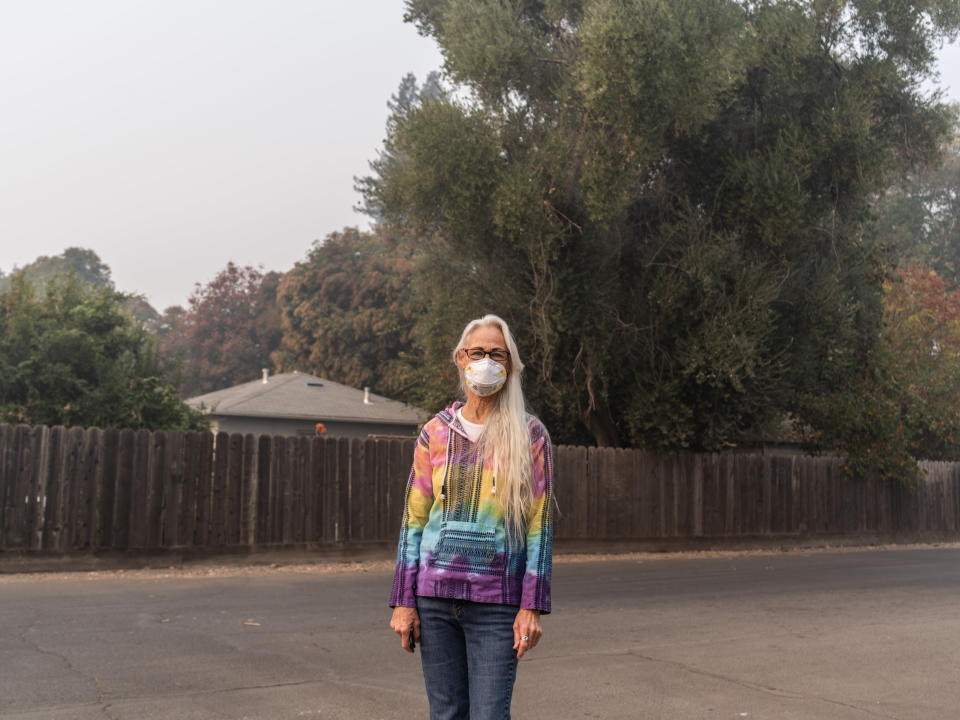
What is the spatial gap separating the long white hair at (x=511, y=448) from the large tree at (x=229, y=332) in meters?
49.7

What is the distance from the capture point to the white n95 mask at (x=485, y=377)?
140 inches

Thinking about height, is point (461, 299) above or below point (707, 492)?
above

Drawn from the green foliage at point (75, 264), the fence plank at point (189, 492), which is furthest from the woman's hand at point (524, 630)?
the green foliage at point (75, 264)

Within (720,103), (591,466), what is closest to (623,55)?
(720,103)

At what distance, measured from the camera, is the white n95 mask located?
355 centimetres

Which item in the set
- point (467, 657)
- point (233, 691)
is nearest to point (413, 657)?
point (233, 691)

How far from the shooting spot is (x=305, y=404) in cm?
3005

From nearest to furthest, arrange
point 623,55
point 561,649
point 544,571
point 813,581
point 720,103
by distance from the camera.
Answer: point 544,571, point 561,649, point 813,581, point 623,55, point 720,103

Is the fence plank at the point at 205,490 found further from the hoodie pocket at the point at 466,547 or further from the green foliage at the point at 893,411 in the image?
the green foliage at the point at 893,411

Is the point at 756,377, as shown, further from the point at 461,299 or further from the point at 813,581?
the point at 461,299

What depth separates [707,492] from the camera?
64.4 feet

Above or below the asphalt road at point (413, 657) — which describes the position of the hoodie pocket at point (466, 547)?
above

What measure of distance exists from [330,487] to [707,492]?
29.0 ft

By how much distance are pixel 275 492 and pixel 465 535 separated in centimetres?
1100
